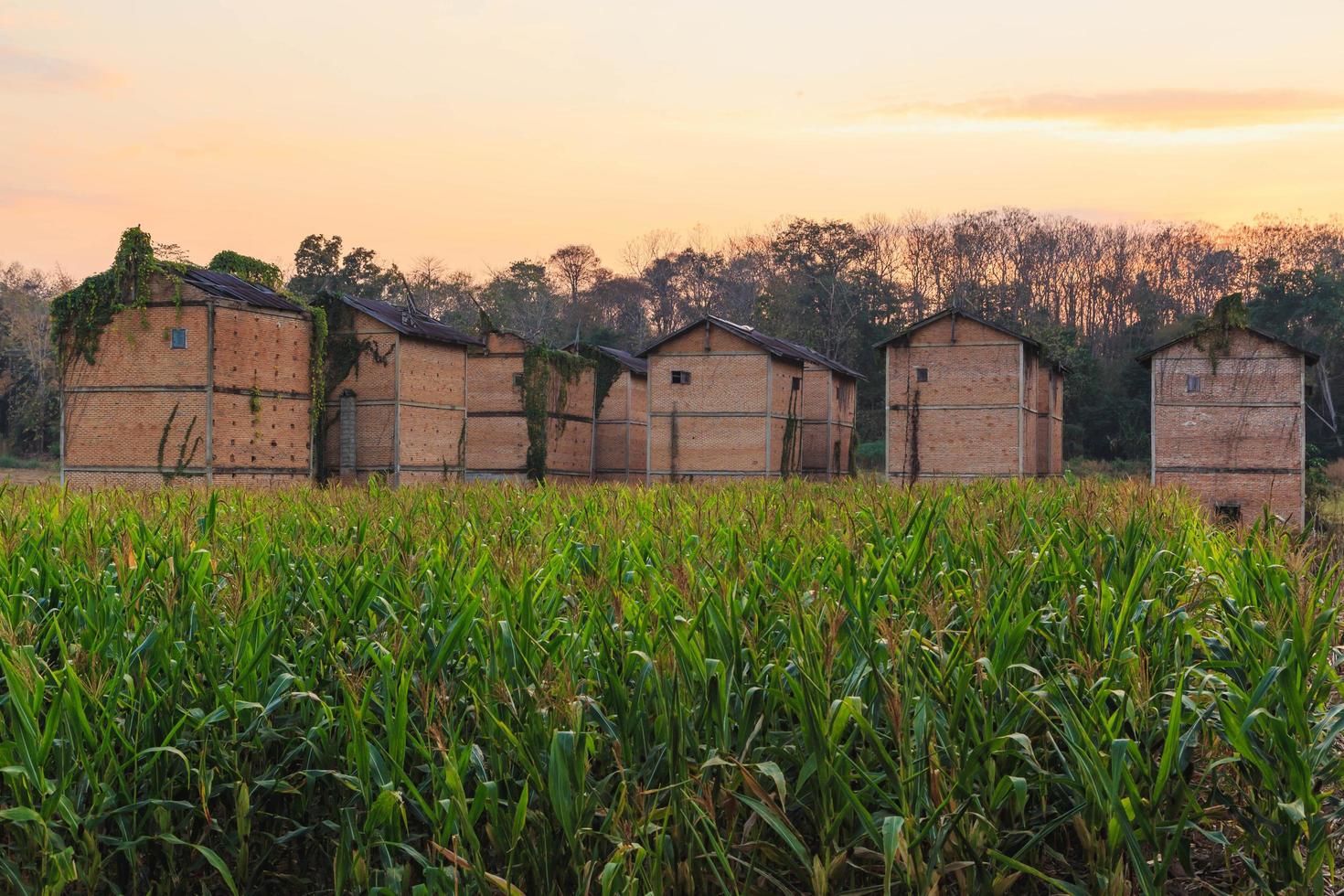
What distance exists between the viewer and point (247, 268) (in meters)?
33.5

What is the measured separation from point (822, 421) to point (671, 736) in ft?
133

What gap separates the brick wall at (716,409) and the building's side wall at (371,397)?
8538mm

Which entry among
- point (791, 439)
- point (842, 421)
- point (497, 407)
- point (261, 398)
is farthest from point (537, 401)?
point (261, 398)

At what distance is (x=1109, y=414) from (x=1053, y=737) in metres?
59.2

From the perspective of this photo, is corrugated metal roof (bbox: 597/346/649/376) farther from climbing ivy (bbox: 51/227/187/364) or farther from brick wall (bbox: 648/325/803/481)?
climbing ivy (bbox: 51/227/187/364)

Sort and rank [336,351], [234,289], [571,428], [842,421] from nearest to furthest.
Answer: [234,289] < [336,351] < [571,428] < [842,421]

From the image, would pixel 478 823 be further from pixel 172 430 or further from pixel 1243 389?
pixel 1243 389

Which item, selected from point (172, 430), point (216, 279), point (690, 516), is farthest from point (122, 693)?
point (216, 279)

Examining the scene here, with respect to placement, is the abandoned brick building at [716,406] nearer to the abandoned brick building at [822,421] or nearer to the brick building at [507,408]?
the brick building at [507,408]

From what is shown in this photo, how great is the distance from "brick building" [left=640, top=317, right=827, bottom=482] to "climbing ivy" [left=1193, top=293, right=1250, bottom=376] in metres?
12.3

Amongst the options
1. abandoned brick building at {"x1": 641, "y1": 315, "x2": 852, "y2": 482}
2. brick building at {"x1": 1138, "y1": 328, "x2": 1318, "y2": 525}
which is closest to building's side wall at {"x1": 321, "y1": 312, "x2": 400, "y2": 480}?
abandoned brick building at {"x1": 641, "y1": 315, "x2": 852, "y2": 482}

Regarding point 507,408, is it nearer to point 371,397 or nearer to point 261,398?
point 371,397

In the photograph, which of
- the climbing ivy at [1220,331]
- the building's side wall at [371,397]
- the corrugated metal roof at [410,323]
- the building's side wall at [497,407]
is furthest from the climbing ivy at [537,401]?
the climbing ivy at [1220,331]

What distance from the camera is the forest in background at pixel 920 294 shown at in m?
60.2
